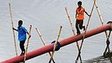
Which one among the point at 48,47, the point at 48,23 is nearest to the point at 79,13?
the point at 48,47

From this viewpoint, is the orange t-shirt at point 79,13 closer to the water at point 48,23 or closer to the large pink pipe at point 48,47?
the large pink pipe at point 48,47

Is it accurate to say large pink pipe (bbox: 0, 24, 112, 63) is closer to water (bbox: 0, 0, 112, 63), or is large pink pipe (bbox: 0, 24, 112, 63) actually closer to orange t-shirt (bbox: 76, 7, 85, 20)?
orange t-shirt (bbox: 76, 7, 85, 20)

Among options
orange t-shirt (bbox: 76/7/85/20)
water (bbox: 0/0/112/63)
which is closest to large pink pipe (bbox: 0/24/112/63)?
orange t-shirt (bbox: 76/7/85/20)

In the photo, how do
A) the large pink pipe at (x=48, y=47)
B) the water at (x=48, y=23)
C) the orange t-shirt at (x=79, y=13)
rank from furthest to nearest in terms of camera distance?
the water at (x=48, y=23), the orange t-shirt at (x=79, y=13), the large pink pipe at (x=48, y=47)

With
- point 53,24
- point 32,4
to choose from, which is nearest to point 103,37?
point 53,24

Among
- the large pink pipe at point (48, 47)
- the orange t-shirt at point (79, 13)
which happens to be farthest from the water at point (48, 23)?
the orange t-shirt at point (79, 13)

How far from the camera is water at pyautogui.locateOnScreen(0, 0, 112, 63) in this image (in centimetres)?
3875

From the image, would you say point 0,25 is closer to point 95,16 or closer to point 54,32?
point 54,32

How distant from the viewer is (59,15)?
54594 millimetres

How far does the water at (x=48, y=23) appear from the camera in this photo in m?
38.8

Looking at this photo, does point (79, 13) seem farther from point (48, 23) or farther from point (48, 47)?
point (48, 23)

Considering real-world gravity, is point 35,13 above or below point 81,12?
below

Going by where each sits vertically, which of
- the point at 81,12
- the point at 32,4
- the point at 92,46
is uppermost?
the point at 81,12

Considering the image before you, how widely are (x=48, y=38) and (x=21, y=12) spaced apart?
13.8 meters
